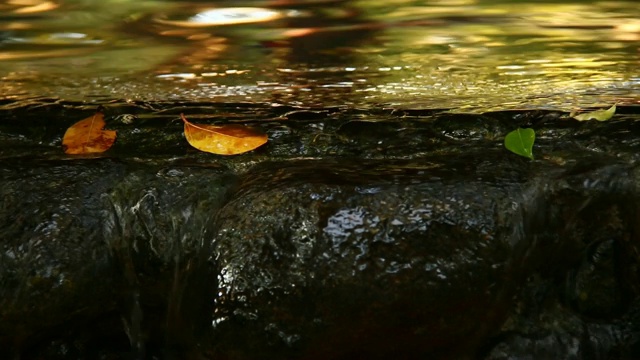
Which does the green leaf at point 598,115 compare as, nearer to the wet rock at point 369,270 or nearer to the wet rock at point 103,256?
the wet rock at point 369,270

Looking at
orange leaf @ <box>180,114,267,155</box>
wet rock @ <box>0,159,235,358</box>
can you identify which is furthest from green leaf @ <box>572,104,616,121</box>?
wet rock @ <box>0,159,235,358</box>

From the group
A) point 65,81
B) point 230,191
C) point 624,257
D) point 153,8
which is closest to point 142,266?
point 230,191

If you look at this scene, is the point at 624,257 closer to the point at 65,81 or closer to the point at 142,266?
the point at 142,266

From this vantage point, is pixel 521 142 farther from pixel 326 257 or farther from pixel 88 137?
pixel 88 137

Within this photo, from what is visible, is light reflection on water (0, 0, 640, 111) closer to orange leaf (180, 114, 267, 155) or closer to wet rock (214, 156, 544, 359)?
orange leaf (180, 114, 267, 155)

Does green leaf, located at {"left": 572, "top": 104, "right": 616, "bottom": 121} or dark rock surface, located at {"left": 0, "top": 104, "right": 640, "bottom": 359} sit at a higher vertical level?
green leaf, located at {"left": 572, "top": 104, "right": 616, "bottom": 121}

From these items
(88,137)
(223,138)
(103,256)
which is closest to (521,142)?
(223,138)

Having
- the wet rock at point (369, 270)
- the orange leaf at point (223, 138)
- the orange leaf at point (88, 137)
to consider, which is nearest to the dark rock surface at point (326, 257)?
the wet rock at point (369, 270)

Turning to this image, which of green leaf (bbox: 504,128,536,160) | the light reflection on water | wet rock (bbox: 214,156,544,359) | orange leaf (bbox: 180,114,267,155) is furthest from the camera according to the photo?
orange leaf (bbox: 180,114,267,155)
